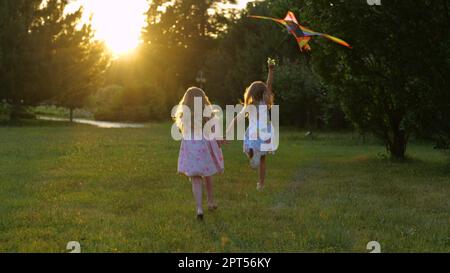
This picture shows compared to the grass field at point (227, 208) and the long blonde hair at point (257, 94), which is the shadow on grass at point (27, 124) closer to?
the grass field at point (227, 208)

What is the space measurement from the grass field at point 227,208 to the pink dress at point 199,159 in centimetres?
66

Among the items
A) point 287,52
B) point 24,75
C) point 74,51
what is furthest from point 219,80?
point 24,75

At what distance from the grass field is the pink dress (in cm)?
66

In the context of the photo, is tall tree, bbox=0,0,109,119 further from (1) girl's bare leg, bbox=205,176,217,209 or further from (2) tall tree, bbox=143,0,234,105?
(1) girl's bare leg, bbox=205,176,217,209

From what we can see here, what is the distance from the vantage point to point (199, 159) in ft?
27.5

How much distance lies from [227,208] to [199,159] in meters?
1.03

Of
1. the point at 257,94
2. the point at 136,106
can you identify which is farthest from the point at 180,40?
the point at 257,94

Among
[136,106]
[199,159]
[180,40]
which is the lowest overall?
[199,159]

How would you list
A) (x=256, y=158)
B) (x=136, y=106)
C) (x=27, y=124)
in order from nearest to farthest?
(x=256, y=158) → (x=27, y=124) → (x=136, y=106)

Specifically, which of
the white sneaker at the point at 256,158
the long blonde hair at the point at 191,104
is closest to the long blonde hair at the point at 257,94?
the white sneaker at the point at 256,158

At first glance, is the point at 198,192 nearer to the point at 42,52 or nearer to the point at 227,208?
the point at 227,208

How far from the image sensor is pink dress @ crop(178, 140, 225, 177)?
834 centimetres
